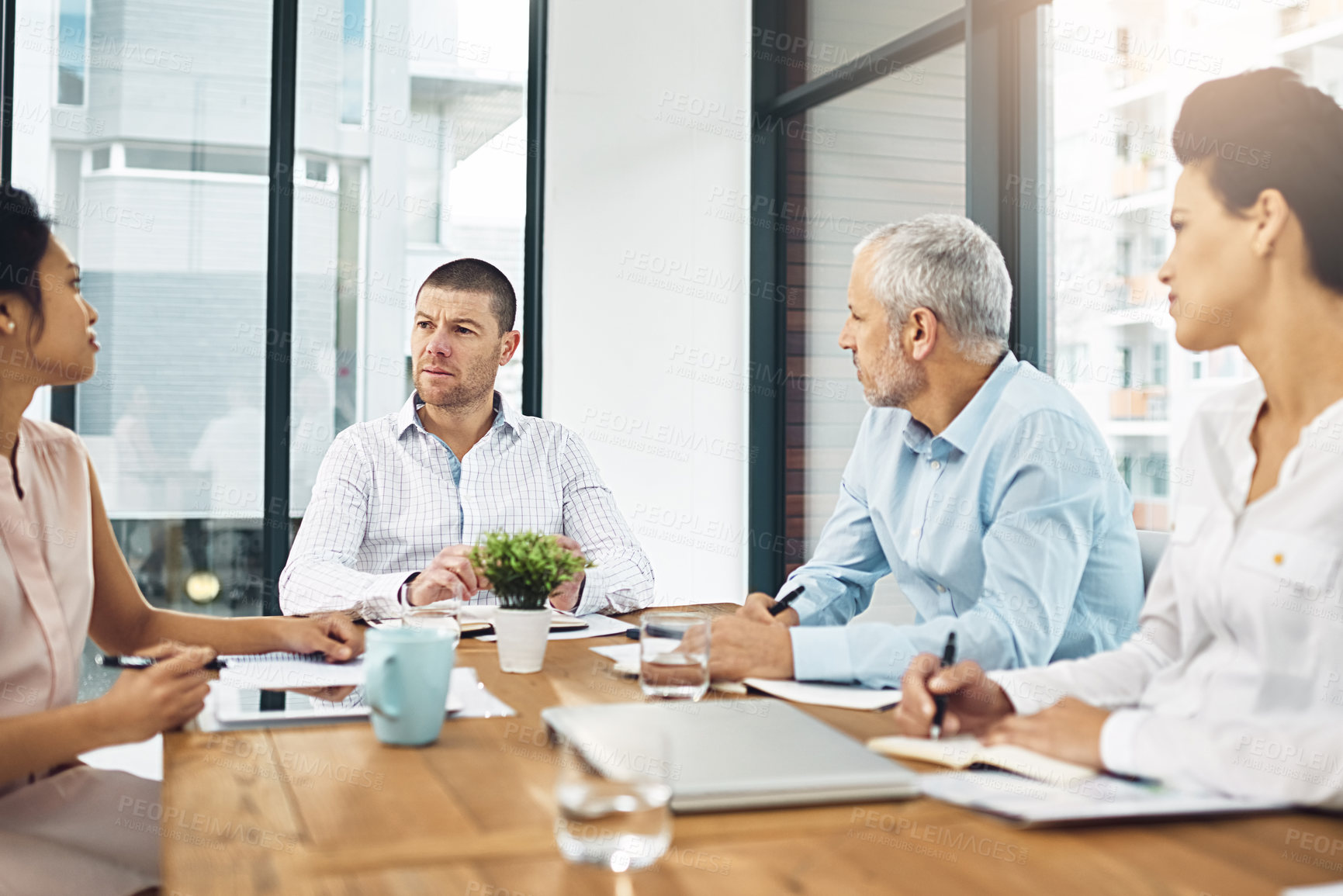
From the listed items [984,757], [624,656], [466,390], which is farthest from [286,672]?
[466,390]

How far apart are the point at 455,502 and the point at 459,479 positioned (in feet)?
0.24

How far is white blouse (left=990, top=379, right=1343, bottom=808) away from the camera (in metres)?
0.98

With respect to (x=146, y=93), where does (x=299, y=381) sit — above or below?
below

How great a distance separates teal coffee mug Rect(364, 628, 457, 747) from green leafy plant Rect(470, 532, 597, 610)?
1.16 ft

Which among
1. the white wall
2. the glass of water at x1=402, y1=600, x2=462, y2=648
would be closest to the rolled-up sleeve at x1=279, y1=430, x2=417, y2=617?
the glass of water at x1=402, y1=600, x2=462, y2=648

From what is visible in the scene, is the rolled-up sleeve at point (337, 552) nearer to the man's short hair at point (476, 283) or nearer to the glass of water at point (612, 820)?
the man's short hair at point (476, 283)

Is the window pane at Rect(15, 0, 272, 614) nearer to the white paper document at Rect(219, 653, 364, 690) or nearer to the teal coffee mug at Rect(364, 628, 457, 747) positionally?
the white paper document at Rect(219, 653, 364, 690)

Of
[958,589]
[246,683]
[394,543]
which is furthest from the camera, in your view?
[394,543]

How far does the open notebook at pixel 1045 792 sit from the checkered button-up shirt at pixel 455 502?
3.87 feet

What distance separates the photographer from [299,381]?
3.86 m

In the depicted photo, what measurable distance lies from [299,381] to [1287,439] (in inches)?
128

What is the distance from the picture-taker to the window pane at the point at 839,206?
127 inches

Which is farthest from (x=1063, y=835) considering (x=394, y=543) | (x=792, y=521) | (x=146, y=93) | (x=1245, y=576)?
(x=146, y=93)

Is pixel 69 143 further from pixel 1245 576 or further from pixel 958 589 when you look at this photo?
pixel 1245 576
